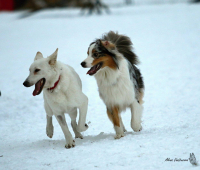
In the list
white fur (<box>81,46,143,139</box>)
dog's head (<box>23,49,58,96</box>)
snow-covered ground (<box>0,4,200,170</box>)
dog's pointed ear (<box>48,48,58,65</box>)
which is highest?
dog's pointed ear (<box>48,48,58,65</box>)

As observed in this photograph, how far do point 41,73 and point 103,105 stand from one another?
164 inches

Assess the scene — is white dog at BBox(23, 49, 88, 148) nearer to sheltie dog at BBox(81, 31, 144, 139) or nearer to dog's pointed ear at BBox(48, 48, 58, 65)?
dog's pointed ear at BBox(48, 48, 58, 65)

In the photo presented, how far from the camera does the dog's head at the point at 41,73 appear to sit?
4.50 m

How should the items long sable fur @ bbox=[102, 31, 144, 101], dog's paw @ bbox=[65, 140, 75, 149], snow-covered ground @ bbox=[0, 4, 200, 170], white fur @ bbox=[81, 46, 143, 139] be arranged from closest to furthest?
snow-covered ground @ bbox=[0, 4, 200, 170] < dog's paw @ bbox=[65, 140, 75, 149] < white fur @ bbox=[81, 46, 143, 139] < long sable fur @ bbox=[102, 31, 144, 101]

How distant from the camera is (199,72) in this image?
34.3ft

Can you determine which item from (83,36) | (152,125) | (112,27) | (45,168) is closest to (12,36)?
(83,36)

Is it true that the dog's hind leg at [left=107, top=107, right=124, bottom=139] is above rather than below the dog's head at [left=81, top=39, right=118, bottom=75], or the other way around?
below

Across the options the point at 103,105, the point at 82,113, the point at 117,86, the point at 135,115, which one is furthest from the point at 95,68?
the point at 103,105

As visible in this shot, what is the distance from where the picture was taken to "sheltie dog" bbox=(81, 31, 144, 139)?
473cm

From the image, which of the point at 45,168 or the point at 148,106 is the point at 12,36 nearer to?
the point at 148,106

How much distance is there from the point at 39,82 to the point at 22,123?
10.1 ft

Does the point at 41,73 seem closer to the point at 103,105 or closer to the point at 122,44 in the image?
the point at 122,44

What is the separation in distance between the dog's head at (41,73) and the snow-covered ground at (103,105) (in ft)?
3.45

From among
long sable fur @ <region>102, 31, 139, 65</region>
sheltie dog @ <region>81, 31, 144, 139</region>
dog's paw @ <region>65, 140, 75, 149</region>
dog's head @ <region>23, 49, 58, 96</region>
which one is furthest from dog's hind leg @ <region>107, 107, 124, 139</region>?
dog's head @ <region>23, 49, 58, 96</region>
